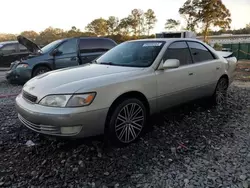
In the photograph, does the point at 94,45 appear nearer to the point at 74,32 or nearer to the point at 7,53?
the point at 7,53

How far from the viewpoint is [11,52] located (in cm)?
1331

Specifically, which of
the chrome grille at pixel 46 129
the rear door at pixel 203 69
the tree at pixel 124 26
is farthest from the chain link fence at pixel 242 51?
the chrome grille at pixel 46 129

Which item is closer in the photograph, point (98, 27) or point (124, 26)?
point (98, 27)

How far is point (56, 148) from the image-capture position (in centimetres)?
329

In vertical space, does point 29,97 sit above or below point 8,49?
below

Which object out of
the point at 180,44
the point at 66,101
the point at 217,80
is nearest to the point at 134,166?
the point at 66,101

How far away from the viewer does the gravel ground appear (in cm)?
260

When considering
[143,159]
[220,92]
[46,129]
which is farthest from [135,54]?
[220,92]

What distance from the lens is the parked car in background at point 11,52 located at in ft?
43.2

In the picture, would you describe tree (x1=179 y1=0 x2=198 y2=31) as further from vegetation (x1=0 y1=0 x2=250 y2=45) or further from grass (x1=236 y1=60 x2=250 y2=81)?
grass (x1=236 y1=60 x2=250 y2=81)

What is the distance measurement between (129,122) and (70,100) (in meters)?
0.92

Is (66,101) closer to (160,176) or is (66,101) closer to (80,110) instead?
(80,110)

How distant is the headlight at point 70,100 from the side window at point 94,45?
220 inches

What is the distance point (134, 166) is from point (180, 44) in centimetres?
246
